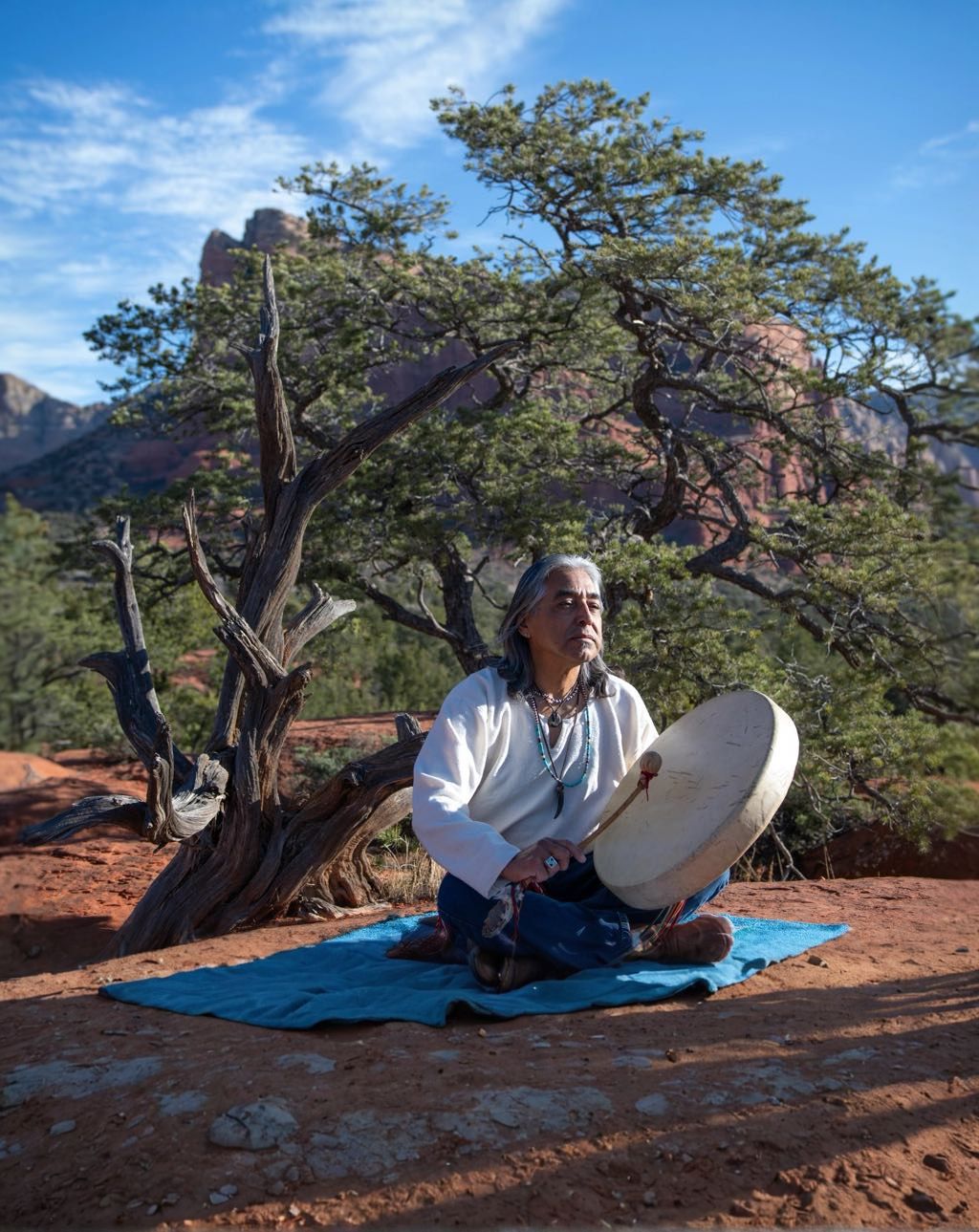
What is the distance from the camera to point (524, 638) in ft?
11.9

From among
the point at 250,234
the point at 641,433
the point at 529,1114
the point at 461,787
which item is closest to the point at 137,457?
the point at 250,234

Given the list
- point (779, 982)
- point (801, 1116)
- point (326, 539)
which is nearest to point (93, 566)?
point (326, 539)

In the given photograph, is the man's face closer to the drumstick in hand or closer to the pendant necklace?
the pendant necklace

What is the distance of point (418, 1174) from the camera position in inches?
81.6

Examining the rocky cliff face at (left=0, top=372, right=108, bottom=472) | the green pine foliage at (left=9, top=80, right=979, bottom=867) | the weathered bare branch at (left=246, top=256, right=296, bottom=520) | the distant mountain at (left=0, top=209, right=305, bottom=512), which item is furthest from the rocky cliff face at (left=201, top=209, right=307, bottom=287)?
the weathered bare branch at (left=246, top=256, right=296, bottom=520)

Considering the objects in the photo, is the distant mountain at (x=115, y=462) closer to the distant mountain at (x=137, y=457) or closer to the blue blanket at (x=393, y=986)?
the distant mountain at (x=137, y=457)

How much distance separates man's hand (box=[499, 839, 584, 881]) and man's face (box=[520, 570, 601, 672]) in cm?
65

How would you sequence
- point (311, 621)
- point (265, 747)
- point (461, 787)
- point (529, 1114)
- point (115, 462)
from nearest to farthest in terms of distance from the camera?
point (529, 1114) < point (461, 787) < point (265, 747) < point (311, 621) < point (115, 462)

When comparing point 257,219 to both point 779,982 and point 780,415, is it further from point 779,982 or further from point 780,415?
point 779,982

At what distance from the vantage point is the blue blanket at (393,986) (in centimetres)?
303

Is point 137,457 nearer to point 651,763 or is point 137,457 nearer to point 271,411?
point 271,411

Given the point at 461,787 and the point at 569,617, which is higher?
the point at 569,617

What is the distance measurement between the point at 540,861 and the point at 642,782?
51cm

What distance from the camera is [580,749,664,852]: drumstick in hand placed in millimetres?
3340
